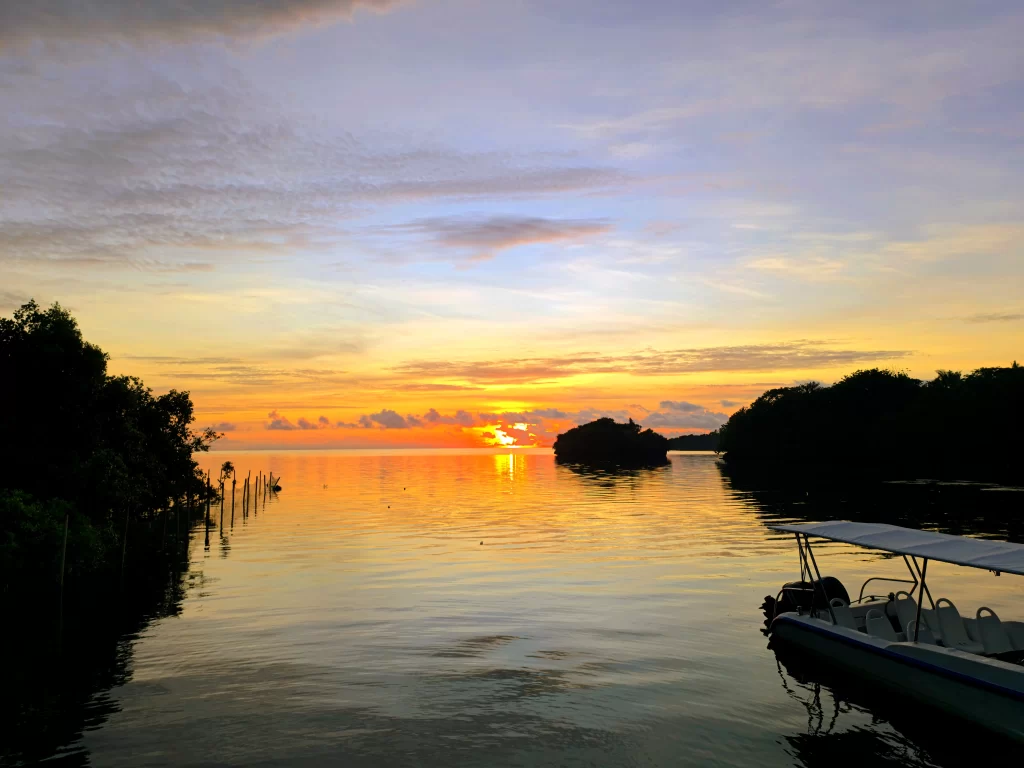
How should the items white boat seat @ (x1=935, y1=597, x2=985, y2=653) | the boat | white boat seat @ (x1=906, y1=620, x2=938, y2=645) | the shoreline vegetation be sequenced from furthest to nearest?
the shoreline vegetation < white boat seat @ (x1=906, y1=620, x2=938, y2=645) < white boat seat @ (x1=935, y1=597, x2=985, y2=653) < the boat

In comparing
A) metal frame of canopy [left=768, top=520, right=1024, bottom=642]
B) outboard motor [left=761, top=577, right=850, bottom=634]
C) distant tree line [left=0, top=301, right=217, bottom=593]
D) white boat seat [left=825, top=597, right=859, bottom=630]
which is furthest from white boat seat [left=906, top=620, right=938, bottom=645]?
distant tree line [left=0, top=301, right=217, bottom=593]

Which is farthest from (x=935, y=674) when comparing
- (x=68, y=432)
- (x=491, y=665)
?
(x=68, y=432)

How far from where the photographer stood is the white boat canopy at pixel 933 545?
20625 mm

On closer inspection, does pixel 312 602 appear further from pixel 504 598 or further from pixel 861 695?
pixel 861 695

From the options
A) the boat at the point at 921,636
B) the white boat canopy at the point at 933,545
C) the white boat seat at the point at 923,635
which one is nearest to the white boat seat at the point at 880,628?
the boat at the point at 921,636

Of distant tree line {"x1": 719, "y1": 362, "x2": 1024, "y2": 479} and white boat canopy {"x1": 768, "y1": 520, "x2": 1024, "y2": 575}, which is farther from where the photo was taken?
distant tree line {"x1": 719, "y1": 362, "x2": 1024, "y2": 479}

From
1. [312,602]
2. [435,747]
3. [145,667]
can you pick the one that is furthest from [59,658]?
[435,747]

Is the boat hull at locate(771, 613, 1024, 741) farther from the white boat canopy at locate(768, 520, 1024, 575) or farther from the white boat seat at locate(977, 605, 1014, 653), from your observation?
the white boat canopy at locate(768, 520, 1024, 575)

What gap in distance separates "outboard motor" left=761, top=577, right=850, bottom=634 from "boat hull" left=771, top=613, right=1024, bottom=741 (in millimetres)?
2290

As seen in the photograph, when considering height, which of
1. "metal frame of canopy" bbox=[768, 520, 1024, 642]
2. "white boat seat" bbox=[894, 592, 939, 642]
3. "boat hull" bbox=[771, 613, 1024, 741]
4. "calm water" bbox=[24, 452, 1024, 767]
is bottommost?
"calm water" bbox=[24, 452, 1024, 767]

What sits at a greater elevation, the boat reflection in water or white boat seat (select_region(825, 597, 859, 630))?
white boat seat (select_region(825, 597, 859, 630))

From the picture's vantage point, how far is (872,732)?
2062 cm

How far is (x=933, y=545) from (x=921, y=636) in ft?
11.2

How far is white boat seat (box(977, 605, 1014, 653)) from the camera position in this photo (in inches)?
899
